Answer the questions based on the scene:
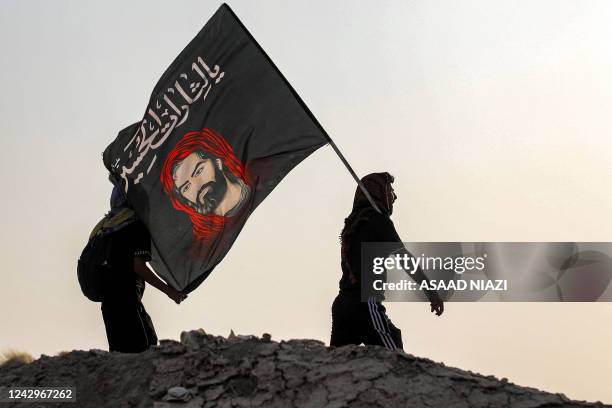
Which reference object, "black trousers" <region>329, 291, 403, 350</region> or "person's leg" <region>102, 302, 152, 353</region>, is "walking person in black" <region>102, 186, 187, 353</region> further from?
"black trousers" <region>329, 291, 403, 350</region>

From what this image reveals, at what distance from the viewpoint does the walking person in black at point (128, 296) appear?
696cm

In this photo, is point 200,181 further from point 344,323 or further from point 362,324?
point 362,324

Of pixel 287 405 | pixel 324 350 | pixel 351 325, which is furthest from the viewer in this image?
pixel 351 325

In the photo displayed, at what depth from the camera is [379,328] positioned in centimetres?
661

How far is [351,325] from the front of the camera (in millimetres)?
6730

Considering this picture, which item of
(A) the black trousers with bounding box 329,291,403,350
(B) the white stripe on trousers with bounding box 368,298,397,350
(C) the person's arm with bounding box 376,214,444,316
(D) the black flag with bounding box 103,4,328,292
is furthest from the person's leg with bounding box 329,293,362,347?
(D) the black flag with bounding box 103,4,328,292

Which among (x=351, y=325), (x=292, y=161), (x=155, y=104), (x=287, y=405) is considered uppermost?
(x=155, y=104)

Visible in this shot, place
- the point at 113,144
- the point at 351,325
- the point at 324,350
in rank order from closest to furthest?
the point at 324,350, the point at 351,325, the point at 113,144

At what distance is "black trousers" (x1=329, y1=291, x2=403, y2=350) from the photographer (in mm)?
6621

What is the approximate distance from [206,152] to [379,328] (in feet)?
7.04

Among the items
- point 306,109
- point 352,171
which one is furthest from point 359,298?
point 306,109

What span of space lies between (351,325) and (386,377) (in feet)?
3.72

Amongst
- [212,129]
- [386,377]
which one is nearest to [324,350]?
[386,377]

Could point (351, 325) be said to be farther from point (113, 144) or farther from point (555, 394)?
point (113, 144)
